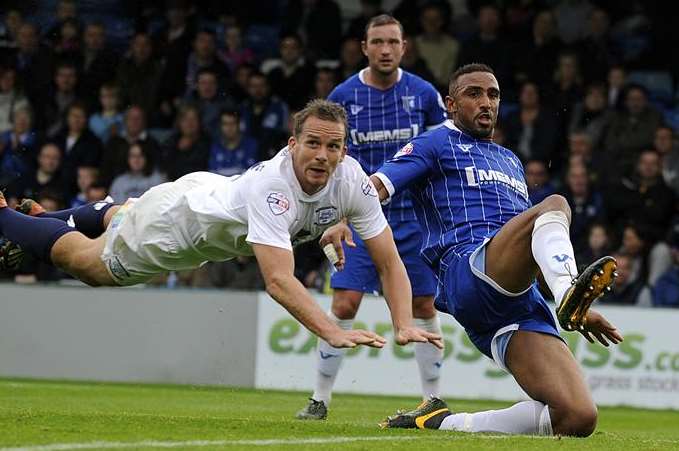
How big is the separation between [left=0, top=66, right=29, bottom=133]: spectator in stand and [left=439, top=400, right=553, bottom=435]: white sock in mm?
11300

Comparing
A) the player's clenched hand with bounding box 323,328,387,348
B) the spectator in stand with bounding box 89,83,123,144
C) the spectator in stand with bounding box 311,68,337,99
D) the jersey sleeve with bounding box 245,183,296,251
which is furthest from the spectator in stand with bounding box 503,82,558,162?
the player's clenched hand with bounding box 323,328,387,348

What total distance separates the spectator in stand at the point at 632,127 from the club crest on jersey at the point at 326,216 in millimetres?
9122

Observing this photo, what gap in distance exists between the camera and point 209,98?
17469 millimetres

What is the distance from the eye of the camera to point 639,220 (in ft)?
50.9

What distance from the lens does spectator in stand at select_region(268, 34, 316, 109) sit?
57.7ft

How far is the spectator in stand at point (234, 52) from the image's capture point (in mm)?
18359

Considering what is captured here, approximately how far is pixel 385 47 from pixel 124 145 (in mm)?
7023

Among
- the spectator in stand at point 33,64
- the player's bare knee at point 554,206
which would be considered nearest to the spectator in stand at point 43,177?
the spectator in stand at point 33,64

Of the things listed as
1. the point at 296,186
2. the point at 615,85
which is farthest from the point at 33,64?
the point at 296,186

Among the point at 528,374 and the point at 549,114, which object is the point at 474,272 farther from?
the point at 549,114

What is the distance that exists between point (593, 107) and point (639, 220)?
2.10 m

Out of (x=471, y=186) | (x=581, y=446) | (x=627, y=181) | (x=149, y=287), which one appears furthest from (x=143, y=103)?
(x=581, y=446)

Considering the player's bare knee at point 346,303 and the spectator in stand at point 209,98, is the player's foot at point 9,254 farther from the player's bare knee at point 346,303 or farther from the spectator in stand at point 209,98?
the spectator in stand at point 209,98

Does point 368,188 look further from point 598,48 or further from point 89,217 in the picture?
point 598,48
